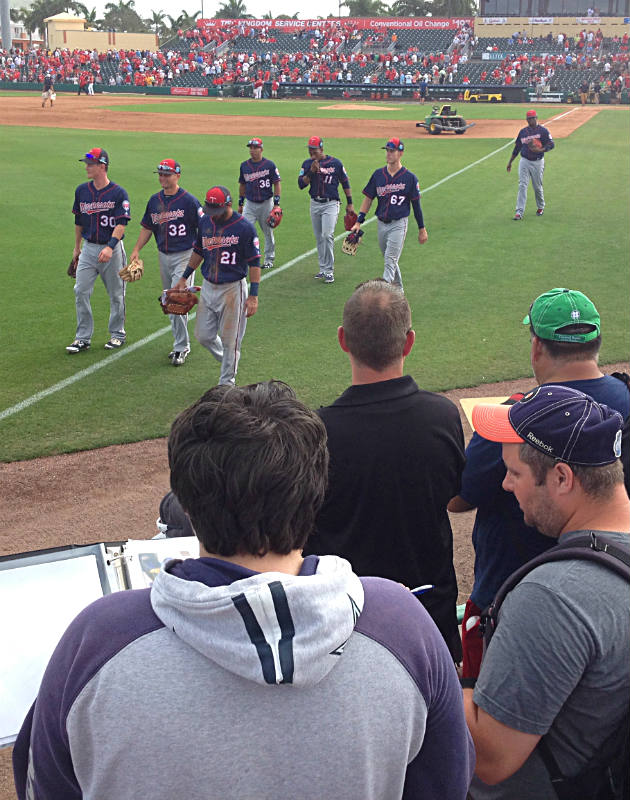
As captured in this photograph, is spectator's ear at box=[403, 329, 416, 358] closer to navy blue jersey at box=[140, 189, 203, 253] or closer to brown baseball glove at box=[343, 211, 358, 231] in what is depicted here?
navy blue jersey at box=[140, 189, 203, 253]

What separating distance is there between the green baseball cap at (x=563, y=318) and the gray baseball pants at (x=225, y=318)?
17.2 ft

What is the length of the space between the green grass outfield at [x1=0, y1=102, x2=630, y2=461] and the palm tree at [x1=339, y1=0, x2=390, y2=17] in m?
71.7

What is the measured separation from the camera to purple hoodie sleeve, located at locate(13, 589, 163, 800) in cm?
148

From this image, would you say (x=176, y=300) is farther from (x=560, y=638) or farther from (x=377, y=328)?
(x=560, y=638)

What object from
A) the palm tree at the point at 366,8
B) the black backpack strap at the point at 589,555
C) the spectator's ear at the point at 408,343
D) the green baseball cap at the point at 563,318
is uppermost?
the palm tree at the point at 366,8

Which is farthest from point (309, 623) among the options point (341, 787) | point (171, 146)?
point (171, 146)

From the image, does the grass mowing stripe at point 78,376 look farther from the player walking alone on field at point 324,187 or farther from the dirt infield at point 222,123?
the dirt infield at point 222,123

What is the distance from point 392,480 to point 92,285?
739 centimetres

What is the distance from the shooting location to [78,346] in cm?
982

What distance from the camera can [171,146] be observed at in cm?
2797

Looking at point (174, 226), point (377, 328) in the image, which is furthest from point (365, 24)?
point (377, 328)

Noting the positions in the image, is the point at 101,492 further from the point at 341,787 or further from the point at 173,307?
the point at 341,787

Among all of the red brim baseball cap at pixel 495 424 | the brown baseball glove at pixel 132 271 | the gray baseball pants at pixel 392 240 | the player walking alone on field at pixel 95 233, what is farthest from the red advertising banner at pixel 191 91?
the red brim baseball cap at pixel 495 424

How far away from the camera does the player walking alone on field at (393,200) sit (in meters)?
Answer: 11.5
